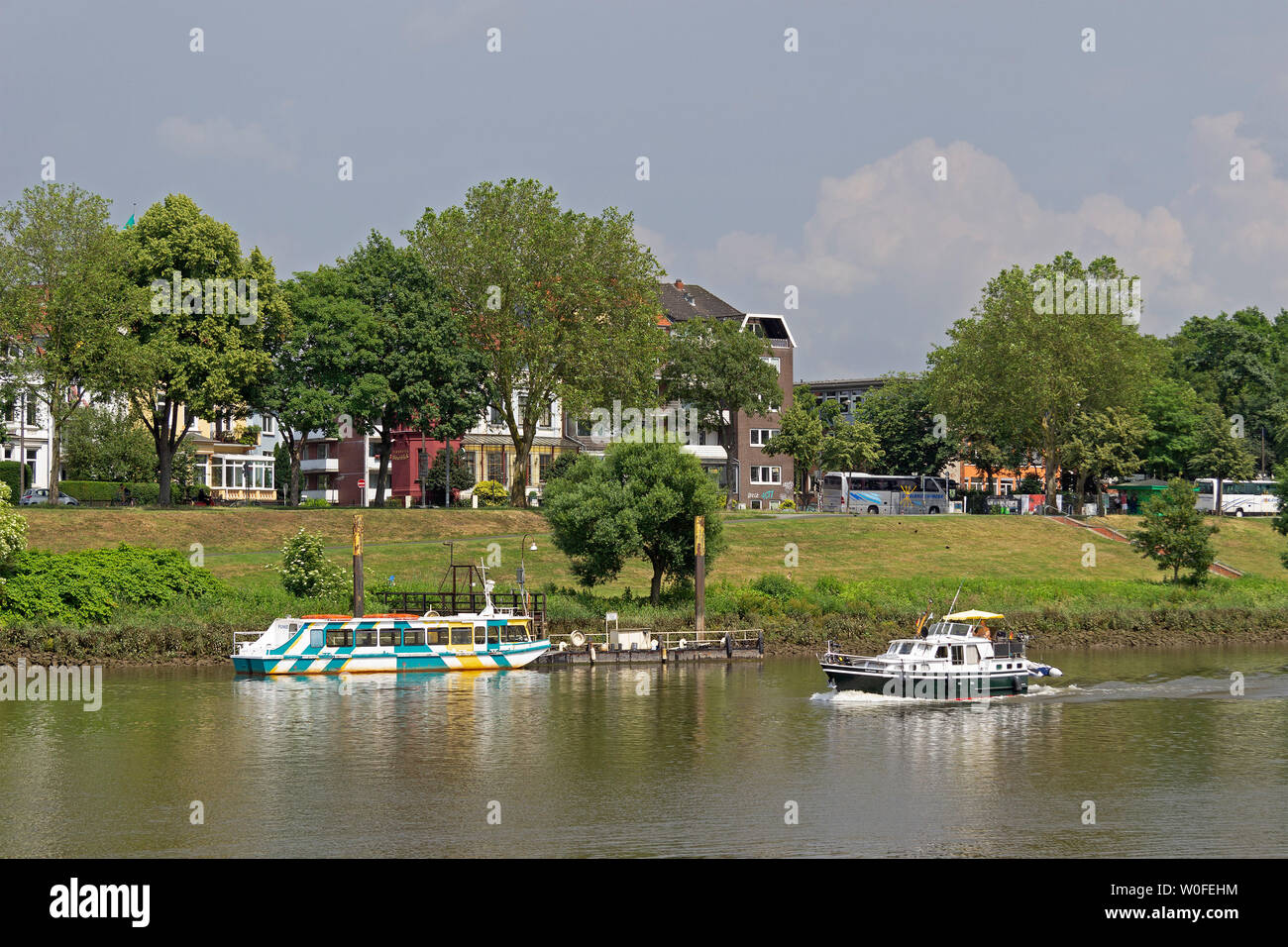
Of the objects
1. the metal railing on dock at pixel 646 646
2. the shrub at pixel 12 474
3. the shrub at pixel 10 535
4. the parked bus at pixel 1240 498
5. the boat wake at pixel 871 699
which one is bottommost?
the boat wake at pixel 871 699

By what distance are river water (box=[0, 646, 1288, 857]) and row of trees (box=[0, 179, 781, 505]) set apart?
34143 millimetres

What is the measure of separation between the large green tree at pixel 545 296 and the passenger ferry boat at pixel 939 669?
46475 mm

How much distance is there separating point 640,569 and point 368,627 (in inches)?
955

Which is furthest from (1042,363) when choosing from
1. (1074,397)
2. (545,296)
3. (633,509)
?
(633,509)

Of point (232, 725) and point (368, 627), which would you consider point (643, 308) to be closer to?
point (368, 627)

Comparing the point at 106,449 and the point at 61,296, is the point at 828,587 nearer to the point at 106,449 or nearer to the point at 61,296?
the point at 61,296

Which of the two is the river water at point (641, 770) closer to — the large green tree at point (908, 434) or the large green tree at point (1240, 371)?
the large green tree at point (1240, 371)

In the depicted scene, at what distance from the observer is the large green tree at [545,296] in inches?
4001

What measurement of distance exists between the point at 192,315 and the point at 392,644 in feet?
125

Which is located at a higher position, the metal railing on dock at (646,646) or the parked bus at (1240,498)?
the parked bus at (1240,498)

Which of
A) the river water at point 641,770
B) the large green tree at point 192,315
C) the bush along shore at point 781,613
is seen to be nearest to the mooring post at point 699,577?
the bush along shore at point 781,613

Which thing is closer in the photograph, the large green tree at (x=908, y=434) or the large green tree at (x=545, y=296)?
the large green tree at (x=545, y=296)

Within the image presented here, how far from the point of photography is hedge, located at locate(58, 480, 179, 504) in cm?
10725
